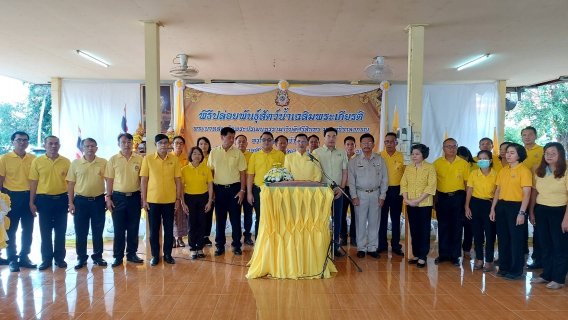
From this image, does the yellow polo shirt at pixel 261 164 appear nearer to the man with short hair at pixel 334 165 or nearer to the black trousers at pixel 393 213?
the man with short hair at pixel 334 165

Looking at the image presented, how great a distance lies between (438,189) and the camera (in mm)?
4387

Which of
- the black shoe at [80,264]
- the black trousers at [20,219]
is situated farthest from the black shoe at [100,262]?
the black trousers at [20,219]

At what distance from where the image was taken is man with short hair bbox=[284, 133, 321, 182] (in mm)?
4324

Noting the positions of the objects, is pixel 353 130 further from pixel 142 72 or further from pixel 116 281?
pixel 116 281

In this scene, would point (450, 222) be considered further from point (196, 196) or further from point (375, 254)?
point (196, 196)

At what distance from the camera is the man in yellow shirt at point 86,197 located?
4.12 meters

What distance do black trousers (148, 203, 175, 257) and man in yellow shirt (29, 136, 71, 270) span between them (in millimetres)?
988

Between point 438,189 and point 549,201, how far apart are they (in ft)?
3.67

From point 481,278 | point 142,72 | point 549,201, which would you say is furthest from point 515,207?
point 142,72

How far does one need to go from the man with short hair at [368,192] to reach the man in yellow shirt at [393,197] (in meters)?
0.20

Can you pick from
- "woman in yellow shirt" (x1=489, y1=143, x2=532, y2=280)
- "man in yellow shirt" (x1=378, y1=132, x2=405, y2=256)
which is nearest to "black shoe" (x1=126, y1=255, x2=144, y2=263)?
"man in yellow shirt" (x1=378, y1=132, x2=405, y2=256)

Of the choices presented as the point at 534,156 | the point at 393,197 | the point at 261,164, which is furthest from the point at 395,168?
the point at 261,164

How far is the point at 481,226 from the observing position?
4.15 meters

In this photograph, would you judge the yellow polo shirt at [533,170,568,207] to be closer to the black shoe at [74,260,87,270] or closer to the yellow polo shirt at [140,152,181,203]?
the yellow polo shirt at [140,152,181,203]
